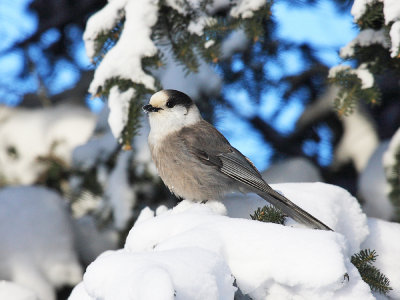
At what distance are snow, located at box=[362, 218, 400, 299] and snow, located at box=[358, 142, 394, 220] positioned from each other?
101 cm

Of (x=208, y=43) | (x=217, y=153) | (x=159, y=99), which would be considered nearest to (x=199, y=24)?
(x=208, y=43)

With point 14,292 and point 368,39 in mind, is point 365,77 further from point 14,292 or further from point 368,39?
point 14,292

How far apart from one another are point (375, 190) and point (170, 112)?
143 cm

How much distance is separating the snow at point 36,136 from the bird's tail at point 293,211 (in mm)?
2097

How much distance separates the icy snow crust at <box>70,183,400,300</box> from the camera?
4.76 feet

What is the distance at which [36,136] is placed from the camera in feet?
14.2

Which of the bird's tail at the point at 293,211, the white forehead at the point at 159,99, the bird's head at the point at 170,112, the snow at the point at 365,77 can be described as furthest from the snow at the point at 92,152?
the snow at the point at 365,77

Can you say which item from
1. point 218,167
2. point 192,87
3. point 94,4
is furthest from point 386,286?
point 94,4

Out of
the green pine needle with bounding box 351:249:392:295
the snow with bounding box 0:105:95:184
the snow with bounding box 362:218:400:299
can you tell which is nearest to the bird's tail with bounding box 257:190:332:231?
the green pine needle with bounding box 351:249:392:295

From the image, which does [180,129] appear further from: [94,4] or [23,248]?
[94,4]

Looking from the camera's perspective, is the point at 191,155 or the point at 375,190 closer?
the point at 191,155

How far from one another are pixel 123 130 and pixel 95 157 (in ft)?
3.74

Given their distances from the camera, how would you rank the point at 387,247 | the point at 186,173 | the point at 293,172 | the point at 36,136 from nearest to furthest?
1. the point at 387,247
2. the point at 186,173
3. the point at 293,172
4. the point at 36,136

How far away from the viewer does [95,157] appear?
12.3ft
